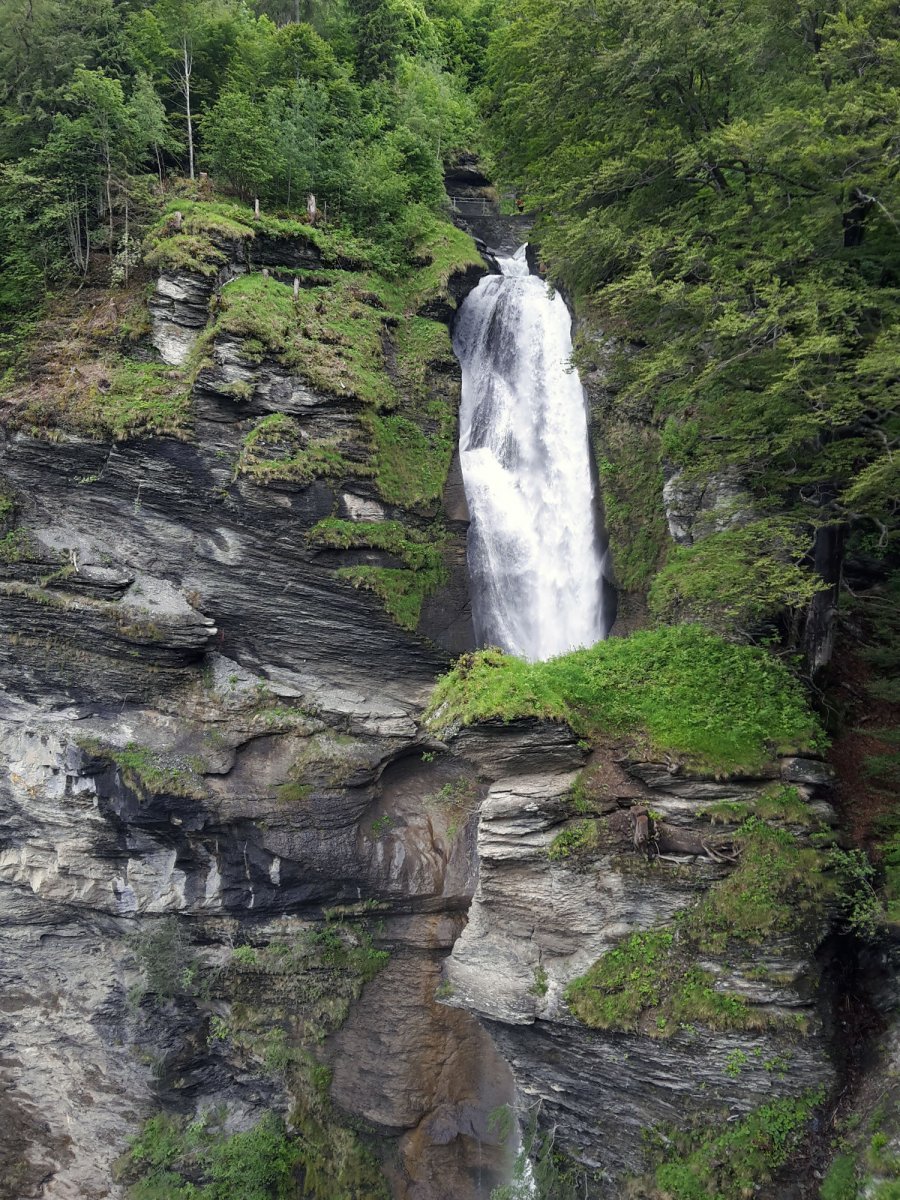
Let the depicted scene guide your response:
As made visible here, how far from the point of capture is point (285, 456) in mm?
13891

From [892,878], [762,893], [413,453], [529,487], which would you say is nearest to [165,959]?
[413,453]

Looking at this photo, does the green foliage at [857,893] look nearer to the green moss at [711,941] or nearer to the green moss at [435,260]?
the green moss at [711,941]

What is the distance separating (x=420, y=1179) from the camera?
1339cm

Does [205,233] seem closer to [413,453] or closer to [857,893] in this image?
[413,453]

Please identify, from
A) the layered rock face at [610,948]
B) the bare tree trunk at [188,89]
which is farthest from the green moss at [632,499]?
the bare tree trunk at [188,89]

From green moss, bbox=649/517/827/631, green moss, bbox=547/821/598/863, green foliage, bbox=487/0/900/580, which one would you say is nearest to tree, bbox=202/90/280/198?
green foliage, bbox=487/0/900/580

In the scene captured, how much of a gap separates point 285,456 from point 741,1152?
40.5 feet

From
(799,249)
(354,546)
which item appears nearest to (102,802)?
(354,546)

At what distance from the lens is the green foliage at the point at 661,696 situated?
380 inches

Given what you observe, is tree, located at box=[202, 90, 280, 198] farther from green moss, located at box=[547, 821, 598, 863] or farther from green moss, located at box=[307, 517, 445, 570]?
green moss, located at box=[547, 821, 598, 863]

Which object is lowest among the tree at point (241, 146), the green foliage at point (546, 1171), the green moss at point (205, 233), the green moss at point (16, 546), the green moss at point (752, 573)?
the green foliage at point (546, 1171)

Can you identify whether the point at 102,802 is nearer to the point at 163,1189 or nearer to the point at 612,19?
the point at 163,1189

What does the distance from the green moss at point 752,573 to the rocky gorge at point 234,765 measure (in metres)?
2.57

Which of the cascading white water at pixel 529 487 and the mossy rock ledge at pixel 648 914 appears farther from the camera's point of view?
the cascading white water at pixel 529 487
